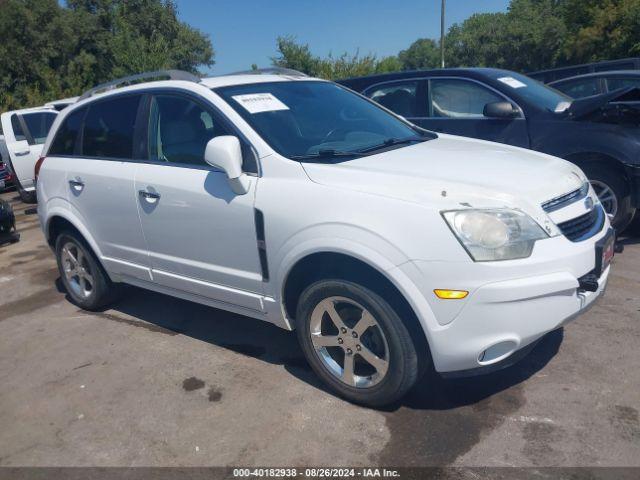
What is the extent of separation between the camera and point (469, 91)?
19.9 ft

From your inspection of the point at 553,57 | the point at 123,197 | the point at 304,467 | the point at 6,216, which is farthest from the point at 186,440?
the point at 553,57

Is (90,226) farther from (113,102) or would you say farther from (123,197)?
(113,102)

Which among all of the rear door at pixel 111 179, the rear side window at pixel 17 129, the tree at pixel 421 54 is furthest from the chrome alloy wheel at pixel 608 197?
the tree at pixel 421 54

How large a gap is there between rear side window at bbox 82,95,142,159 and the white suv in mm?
17

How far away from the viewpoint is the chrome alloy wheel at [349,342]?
9.91 ft

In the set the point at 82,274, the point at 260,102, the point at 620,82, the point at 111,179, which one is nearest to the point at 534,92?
the point at 620,82

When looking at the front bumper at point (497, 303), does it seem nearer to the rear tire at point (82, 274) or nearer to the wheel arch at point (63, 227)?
the wheel arch at point (63, 227)

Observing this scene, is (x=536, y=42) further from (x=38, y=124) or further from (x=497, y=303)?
(x=497, y=303)

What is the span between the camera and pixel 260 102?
3.68m

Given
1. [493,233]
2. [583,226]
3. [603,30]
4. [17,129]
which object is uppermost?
[603,30]

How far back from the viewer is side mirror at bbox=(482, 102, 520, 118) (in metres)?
5.48

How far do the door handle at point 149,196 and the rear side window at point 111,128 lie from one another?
15.9 inches

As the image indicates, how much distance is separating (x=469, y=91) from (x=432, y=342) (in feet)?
13.1

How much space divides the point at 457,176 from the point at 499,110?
281cm
